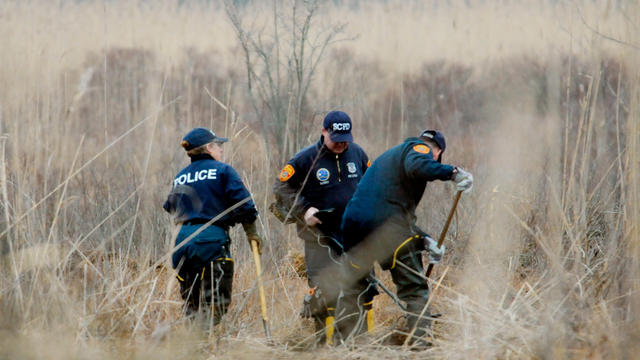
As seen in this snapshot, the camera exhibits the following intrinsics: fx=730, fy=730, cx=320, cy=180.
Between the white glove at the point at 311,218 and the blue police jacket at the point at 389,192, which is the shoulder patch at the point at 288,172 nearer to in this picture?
the white glove at the point at 311,218

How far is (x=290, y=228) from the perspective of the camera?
732 cm

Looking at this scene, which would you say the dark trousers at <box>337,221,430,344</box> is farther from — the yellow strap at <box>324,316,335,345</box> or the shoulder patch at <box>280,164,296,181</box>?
the shoulder patch at <box>280,164,296,181</box>

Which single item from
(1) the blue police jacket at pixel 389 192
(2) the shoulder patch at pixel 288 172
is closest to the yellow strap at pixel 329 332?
(1) the blue police jacket at pixel 389 192

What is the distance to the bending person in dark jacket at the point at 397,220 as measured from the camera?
4.62 meters

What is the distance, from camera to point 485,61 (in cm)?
1094

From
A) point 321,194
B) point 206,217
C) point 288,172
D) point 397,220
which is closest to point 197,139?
point 206,217

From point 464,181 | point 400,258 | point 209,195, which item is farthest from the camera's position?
point 209,195

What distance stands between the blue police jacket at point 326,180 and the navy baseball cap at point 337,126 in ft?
0.65

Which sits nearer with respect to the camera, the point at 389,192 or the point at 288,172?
the point at 389,192

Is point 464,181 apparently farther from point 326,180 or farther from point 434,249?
point 326,180

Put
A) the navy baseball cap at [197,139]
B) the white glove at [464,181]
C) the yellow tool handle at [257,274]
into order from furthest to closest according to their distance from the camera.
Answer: the navy baseball cap at [197,139] < the yellow tool handle at [257,274] < the white glove at [464,181]

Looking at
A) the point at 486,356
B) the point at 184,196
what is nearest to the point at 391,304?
the point at 184,196

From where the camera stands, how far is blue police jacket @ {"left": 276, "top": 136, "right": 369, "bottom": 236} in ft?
18.0

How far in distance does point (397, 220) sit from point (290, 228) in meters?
2.74
